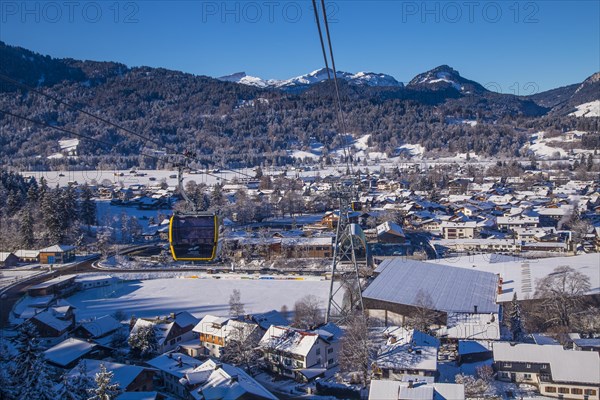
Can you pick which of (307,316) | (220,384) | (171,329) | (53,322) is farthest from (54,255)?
(220,384)

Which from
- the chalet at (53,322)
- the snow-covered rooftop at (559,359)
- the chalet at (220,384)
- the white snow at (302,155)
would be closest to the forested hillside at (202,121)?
the white snow at (302,155)

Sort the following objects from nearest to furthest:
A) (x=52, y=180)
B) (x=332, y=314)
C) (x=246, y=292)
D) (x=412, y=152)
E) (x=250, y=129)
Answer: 1. (x=332, y=314)
2. (x=246, y=292)
3. (x=52, y=180)
4. (x=412, y=152)
5. (x=250, y=129)

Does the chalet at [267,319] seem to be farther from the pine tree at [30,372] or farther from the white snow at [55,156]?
the white snow at [55,156]

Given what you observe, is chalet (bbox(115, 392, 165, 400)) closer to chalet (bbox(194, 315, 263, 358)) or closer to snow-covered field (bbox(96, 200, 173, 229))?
chalet (bbox(194, 315, 263, 358))

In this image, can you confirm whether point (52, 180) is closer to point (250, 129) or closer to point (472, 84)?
point (250, 129)

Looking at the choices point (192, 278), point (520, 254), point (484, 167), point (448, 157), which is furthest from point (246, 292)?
point (448, 157)

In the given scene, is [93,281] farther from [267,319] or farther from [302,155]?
[302,155]
